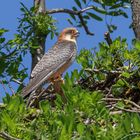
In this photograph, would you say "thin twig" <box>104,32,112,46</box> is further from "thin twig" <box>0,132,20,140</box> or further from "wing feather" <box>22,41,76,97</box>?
"thin twig" <box>0,132,20,140</box>

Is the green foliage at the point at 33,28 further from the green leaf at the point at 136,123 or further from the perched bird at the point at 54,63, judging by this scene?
the green leaf at the point at 136,123

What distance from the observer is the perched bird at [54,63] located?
7.87 meters

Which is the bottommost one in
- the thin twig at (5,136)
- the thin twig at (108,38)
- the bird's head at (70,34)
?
the thin twig at (5,136)

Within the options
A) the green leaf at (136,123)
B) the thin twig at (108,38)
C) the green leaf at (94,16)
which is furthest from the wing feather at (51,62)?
the green leaf at (136,123)

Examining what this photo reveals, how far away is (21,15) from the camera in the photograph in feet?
29.1

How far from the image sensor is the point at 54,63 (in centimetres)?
842

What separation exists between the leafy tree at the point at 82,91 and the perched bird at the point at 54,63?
0.20 m

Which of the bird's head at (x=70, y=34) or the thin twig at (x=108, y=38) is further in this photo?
the bird's head at (x=70, y=34)

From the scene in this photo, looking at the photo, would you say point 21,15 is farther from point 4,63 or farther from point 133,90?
point 133,90

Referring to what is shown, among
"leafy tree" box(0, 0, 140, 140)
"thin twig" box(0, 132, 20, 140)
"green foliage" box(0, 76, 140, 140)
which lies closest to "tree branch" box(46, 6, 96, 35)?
"leafy tree" box(0, 0, 140, 140)

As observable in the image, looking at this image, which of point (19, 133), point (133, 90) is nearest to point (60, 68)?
point (133, 90)

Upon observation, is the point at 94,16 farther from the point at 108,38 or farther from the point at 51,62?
the point at 108,38

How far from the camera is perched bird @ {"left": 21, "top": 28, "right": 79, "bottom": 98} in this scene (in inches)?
310

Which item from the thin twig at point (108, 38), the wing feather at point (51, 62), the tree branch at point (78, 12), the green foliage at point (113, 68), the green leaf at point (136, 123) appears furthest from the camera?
the tree branch at point (78, 12)
